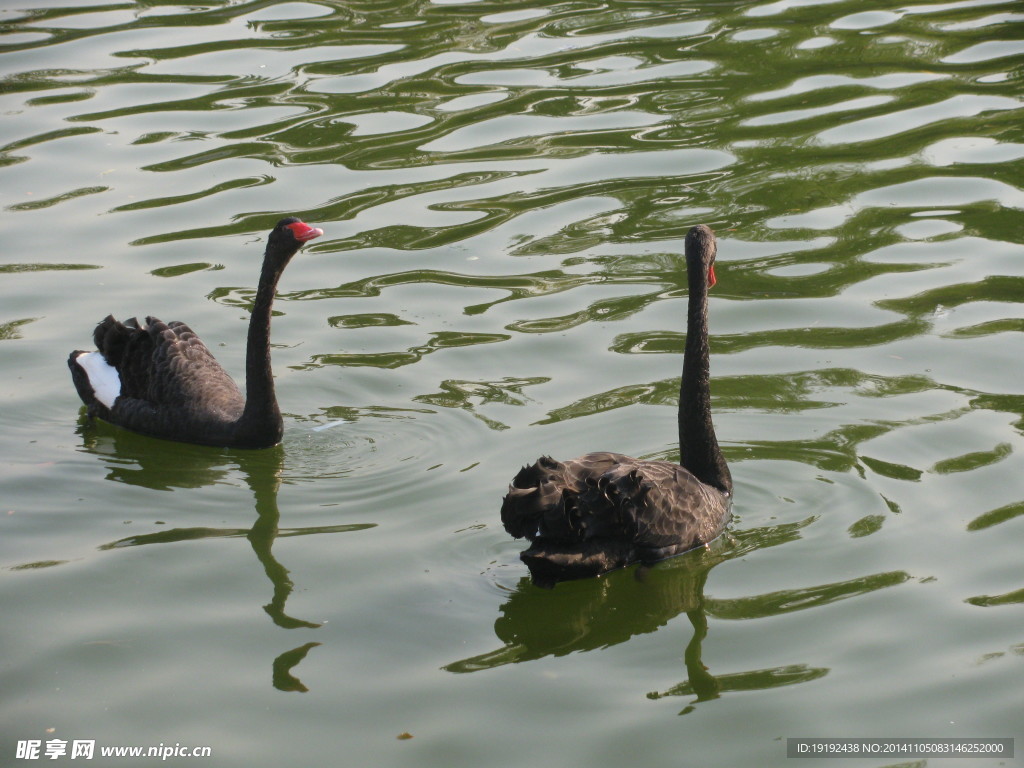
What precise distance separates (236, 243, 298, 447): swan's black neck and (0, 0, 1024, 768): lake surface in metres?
0.16

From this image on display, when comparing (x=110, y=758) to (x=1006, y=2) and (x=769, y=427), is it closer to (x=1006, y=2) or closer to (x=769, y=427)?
(x=769, y=427)

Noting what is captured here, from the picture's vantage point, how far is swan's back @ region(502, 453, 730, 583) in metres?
5.57

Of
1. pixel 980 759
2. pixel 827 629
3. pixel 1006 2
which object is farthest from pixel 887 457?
pixel 1006 2

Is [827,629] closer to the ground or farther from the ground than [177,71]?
closer to the ground

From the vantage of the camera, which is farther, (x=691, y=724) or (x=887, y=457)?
(x=887, y=457)

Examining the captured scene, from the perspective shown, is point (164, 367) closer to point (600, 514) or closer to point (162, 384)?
point (162, 384)

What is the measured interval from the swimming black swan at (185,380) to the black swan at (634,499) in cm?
209

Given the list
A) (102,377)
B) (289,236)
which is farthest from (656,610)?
(102,377)

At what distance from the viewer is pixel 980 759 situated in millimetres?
4750

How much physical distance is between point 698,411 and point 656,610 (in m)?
1.13

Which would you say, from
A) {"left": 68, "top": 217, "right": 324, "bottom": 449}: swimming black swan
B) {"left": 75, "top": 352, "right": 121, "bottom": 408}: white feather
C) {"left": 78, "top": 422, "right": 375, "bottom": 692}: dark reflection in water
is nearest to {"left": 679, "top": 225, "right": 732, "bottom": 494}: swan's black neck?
{"left": 78, "top": 422, "right": 375, "bottom": 692}: dark reflection in water

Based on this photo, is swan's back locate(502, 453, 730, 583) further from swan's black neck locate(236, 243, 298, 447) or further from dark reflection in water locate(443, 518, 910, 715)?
swan's black neck locate(236, 243, 298, 447)

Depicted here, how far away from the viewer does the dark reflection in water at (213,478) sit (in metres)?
6.12

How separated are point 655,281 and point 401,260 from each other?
1890mm
